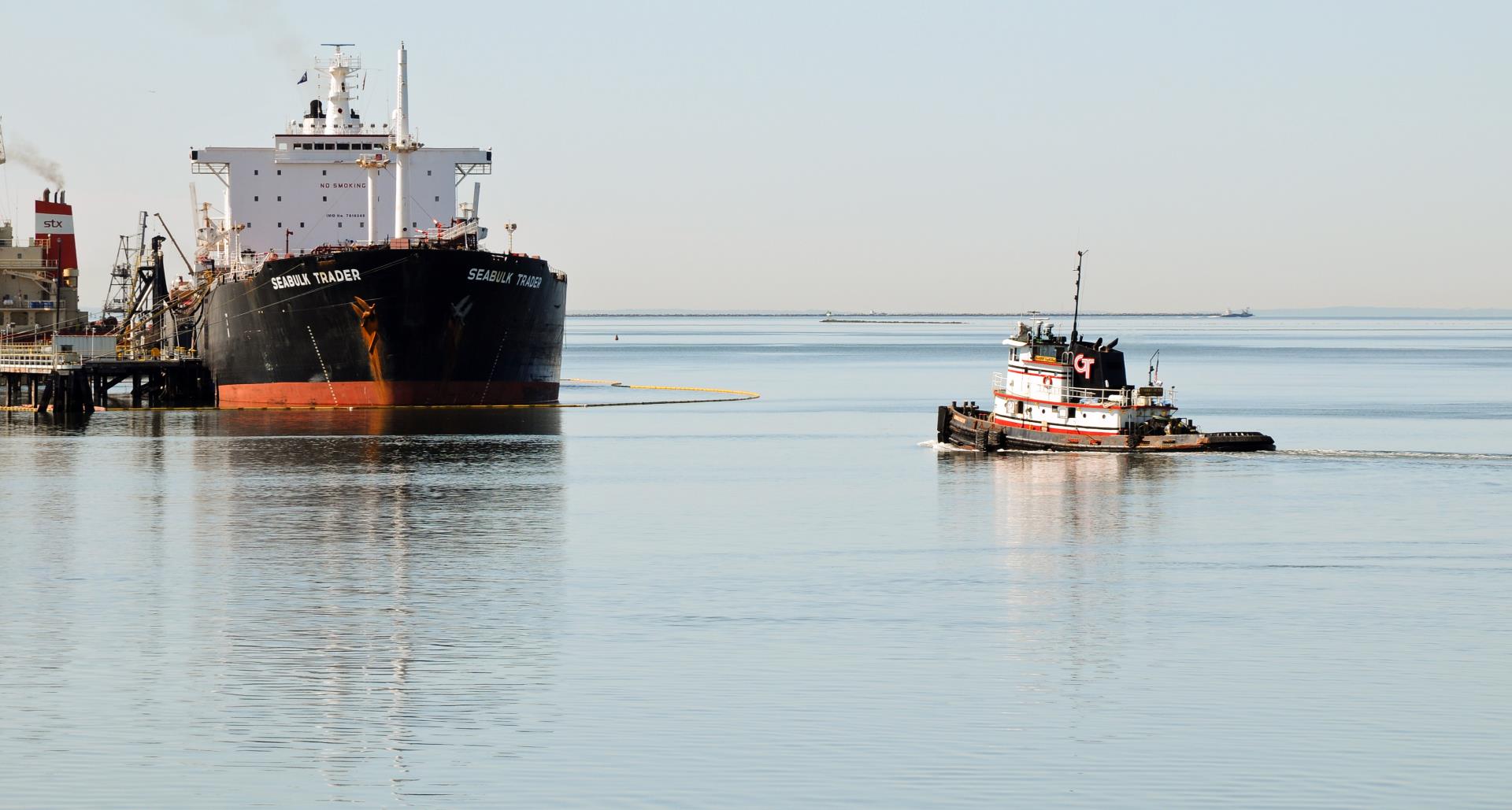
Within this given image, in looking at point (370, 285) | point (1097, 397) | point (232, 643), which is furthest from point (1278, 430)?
point (232, 643)

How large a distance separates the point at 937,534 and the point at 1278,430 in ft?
115

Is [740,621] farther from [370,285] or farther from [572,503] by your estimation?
[370,285]

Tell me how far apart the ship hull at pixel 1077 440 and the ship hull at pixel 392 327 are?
16.9 meters

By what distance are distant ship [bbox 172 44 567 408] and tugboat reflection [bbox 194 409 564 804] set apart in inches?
Answer: 391

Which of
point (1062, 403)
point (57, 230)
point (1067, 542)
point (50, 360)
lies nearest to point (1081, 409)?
point (1062, 403)

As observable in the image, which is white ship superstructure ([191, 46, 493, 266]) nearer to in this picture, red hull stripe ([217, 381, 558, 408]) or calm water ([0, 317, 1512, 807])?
red hull stripe ([217, 381, 558, 408])

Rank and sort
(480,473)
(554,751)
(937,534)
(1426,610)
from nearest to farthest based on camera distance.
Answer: (554,751)
(1426,610)
(937,534)
(480,473)

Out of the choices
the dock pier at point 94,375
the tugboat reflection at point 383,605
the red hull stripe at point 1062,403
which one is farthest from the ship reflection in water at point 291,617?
the dock pier at point 94,375

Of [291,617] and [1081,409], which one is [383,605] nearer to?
[291,617]

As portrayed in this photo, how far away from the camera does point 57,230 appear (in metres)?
87.8

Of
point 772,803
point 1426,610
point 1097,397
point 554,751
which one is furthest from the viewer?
point 1097,397

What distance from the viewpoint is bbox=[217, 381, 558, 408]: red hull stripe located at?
63281 millimetres

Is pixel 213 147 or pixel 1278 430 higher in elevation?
pixel 213 147

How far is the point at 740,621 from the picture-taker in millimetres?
23781
